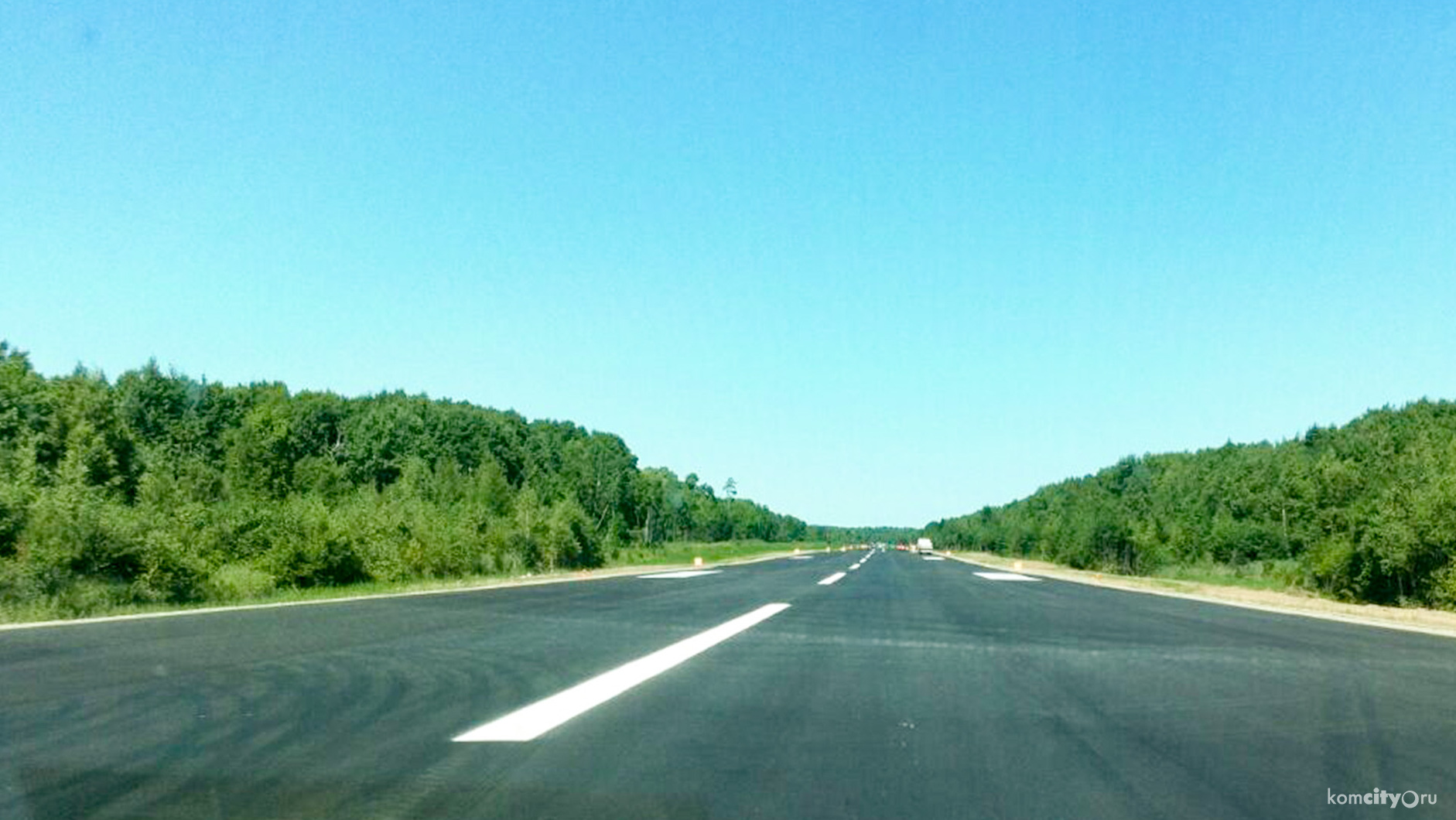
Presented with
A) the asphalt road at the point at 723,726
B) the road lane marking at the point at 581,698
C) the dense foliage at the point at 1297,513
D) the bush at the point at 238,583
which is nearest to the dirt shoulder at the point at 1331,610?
the dense foliage at the point at 1297,513

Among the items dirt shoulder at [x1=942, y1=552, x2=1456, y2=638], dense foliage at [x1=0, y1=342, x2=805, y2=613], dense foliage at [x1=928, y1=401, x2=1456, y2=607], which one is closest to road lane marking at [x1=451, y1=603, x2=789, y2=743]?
dirt shoulder at [x1=942, y1=552, x2=1456, y2=638]

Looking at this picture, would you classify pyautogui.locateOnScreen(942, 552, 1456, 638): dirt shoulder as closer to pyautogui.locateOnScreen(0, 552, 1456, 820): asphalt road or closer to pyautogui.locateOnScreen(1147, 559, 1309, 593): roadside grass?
pyautogui.locateOnScreen(1147, 559, 1309, 593): roadside grass

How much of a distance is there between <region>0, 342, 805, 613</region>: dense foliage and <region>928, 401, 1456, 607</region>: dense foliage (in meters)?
31.8

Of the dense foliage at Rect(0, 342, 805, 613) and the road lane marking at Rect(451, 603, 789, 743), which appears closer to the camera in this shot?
the road lane marking at Rect(451, 603, 789, 743)

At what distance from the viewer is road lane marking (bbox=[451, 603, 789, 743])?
6.99 metres

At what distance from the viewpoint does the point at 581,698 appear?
863cm

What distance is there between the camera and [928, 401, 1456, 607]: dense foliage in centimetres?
3428

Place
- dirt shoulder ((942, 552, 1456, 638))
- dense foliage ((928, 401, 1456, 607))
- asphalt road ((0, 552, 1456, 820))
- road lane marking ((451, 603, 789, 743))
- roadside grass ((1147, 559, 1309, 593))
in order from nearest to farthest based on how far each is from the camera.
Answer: asphalt road ((0, 552, 1456, 820)) → road lane marking ((451, 603, 789, 743)) → dirt shoulder ((942, 552, 1456, 638)) → dense foliage ((928, 401, 1456, 607)) → roadside grass ((1147, 559, 1309, 593))

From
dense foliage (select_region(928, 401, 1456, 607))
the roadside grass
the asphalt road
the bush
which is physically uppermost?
dense foliage (select_region(928, 401, 1456, 607))

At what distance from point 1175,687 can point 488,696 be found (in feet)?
18.4

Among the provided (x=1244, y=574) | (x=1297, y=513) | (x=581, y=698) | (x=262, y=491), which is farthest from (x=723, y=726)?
(x=1297, y=513)

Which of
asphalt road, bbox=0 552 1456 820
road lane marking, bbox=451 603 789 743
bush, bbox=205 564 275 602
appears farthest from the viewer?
bush, bbox=205 564 275 602

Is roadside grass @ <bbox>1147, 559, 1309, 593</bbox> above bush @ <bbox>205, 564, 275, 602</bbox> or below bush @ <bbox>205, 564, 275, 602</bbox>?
above

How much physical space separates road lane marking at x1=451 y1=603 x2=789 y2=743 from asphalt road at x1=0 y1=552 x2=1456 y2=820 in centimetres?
15
